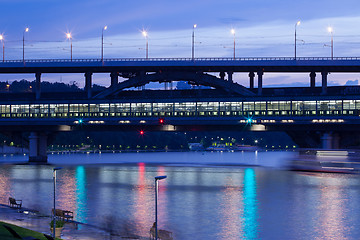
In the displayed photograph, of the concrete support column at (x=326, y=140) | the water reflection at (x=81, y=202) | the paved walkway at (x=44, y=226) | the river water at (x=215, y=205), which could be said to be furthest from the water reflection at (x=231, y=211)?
the concrete support column at (x=326, y=140)

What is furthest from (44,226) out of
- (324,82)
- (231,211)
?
(324,82)

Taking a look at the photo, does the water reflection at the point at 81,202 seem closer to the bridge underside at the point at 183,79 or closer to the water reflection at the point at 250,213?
the water reflection at the point at 250,213

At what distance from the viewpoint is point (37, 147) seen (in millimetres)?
140875

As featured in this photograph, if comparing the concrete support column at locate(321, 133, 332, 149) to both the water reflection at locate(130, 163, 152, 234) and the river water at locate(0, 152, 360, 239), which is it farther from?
the water reflection at locate(130, 163, 152, 234)

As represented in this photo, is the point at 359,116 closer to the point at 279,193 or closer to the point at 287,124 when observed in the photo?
the point at 287,124

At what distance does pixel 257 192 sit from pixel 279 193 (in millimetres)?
2713

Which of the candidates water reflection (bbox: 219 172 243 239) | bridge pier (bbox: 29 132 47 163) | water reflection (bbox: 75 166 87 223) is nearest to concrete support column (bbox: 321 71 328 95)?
water reflection (bbox: 219 172 243 239)

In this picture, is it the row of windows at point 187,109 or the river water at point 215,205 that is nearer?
the river water at point 215,205

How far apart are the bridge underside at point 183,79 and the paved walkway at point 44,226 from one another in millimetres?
96314

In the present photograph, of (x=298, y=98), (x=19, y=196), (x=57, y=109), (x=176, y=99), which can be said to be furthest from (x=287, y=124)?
(x=19, y=196)

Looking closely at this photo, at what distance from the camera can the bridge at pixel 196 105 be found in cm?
12850

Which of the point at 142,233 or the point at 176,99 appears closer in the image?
the point at 142,233

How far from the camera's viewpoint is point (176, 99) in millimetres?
135375

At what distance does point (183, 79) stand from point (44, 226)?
104935mm
